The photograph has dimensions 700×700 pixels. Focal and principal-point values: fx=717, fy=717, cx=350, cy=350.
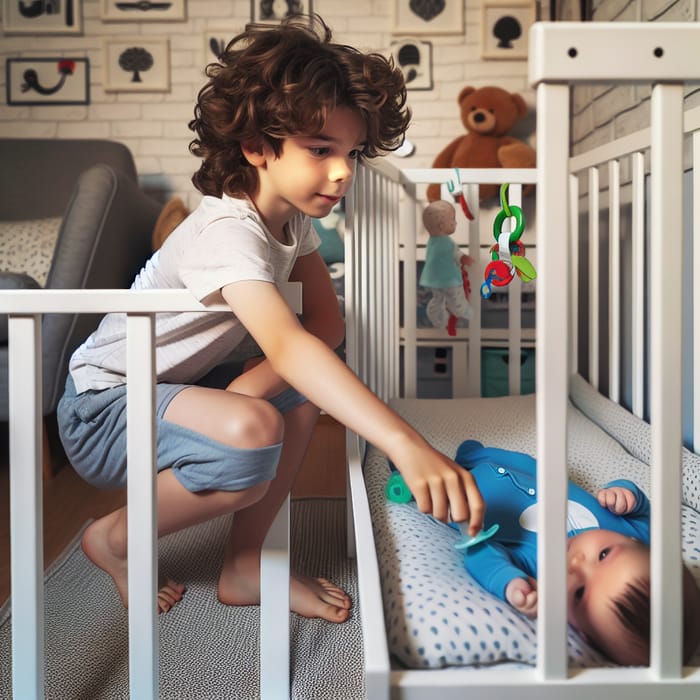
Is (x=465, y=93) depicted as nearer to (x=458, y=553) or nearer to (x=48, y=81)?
(x=48, y=81)

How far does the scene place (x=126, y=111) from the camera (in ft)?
8.27

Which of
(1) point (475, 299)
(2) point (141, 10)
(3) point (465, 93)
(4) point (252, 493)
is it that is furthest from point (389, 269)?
(2) point (141, 10)

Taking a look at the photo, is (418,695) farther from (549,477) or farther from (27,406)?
(27,406)

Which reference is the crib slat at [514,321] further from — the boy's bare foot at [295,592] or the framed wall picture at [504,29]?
the framed wall picture at [504,29]

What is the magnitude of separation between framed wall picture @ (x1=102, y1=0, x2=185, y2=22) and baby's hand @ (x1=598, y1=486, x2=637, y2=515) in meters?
2.27

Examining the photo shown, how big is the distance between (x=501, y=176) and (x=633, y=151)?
346 millimetres

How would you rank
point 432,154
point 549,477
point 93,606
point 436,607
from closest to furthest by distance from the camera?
point 549,477 < point 436,607 < point 93,606 < point 432,154

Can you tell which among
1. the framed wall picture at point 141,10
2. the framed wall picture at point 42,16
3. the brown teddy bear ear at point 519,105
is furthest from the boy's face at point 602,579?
the framed wall picture at point 42,16

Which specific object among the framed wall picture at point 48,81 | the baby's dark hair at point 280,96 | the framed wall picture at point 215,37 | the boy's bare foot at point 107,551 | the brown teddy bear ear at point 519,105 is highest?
the framed wall picture at point 215,37

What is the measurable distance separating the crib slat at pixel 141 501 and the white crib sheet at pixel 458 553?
23 centimetres

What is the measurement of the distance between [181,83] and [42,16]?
53cm

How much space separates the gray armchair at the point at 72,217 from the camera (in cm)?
166

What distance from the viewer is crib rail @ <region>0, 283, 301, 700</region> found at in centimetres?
66

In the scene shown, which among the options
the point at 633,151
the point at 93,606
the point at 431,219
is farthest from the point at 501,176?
the point at 93,606
